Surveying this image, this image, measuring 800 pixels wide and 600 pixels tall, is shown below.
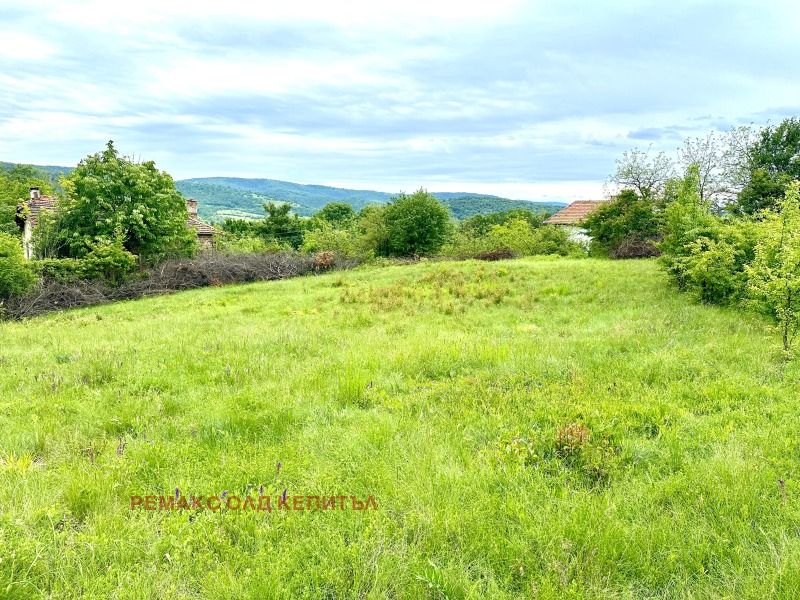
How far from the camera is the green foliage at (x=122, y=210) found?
21578 millimetres

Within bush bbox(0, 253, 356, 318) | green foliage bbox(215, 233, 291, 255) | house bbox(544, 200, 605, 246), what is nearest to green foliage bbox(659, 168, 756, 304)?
bush bbox(0, 253, 356, 318)

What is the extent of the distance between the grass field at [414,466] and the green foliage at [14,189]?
64.3 ft

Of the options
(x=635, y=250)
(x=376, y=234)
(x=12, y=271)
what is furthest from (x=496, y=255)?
(x=12, y=271)

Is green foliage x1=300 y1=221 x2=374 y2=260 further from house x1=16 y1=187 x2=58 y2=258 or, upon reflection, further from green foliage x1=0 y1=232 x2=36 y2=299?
green foliage x1=0 y1=232 x2=36 y2=299

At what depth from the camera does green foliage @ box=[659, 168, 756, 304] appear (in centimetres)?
1010

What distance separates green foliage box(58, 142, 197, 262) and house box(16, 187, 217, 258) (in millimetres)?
1732

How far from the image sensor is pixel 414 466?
359cm

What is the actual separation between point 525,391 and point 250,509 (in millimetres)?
3398

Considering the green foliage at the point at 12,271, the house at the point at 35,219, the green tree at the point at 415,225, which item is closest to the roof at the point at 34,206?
the house at the point at 35,219

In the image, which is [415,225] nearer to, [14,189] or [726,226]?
[726,226]

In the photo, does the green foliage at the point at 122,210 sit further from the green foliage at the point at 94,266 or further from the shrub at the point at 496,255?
the shrub at the point at 496,255

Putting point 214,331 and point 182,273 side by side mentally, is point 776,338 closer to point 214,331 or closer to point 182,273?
point 214,331

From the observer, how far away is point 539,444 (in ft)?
13.2

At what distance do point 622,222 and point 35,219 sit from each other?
121 ft
